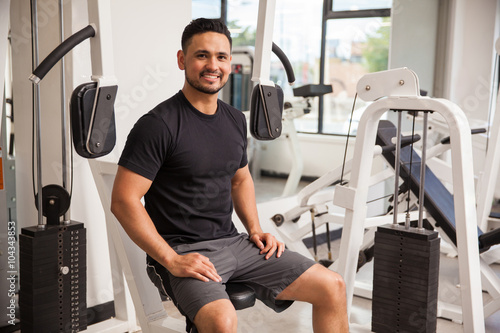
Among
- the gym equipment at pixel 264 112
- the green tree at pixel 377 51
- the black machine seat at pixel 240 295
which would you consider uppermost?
the green tree at pixel 377 51

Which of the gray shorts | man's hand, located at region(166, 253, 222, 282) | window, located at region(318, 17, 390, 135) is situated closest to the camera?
man's hand, located at region(166, 253, 222, 282)

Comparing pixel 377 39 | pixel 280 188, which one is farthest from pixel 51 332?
pixel 377 39

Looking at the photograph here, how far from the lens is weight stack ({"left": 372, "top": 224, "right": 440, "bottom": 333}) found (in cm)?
196

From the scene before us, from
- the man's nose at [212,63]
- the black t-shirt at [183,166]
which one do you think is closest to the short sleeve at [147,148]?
the black t-shirt at [183,166]

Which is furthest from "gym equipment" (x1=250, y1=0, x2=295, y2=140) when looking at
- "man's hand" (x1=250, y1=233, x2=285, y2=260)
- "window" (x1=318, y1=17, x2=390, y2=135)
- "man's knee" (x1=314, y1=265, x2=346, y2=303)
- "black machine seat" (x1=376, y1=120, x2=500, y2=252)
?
"window" (x1=318, y1=17, x2=390, y2=135)

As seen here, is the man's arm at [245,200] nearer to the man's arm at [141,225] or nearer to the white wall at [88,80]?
the man's arm at [141,225]

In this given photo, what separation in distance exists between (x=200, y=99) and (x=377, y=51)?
14.4ft

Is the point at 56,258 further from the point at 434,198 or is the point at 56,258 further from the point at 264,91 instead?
the point at 434,198

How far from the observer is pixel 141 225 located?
1.79m

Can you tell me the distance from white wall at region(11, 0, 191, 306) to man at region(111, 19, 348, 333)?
790 millimetres

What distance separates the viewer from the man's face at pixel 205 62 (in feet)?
6.31

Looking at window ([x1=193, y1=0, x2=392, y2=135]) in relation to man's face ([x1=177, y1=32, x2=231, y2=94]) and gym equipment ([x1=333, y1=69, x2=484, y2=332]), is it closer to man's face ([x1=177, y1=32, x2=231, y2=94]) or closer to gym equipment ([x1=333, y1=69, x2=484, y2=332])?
gym equipment ([x1=333, y1=69, x2=484, y2=332])

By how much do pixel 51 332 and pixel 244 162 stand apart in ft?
3.06

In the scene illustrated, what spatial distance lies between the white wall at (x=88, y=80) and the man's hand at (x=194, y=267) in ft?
3.26
